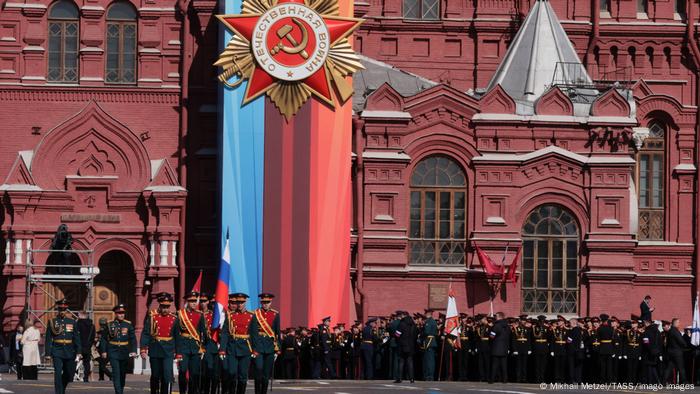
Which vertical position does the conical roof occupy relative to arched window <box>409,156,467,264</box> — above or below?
above

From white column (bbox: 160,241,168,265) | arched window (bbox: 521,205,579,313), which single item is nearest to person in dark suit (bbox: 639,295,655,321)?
arched window (bbox: 521,205,579,313)

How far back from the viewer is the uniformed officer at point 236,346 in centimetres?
2883

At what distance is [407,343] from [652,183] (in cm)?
1293

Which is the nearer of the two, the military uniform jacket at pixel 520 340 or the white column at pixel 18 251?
the military uniform jacket at pixel 520 340

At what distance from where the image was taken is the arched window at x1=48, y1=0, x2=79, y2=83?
147 ft

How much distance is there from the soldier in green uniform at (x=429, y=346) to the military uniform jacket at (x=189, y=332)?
9033mm

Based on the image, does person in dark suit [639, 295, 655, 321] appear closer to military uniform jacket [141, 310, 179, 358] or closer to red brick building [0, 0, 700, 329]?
red brick building [0, 0, 700, 329]

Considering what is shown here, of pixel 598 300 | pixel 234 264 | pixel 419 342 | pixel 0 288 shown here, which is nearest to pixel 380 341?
pixel 419 342

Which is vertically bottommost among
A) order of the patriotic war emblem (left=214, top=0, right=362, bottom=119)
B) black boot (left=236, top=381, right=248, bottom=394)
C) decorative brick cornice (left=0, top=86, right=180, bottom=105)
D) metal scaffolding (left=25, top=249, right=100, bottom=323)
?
black boot (left=236, top=381, right=248, bottom=394)

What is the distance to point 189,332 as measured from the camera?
94.5 feet

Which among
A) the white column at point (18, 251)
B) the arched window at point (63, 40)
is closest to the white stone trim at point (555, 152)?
the arched window at point (63, 40)

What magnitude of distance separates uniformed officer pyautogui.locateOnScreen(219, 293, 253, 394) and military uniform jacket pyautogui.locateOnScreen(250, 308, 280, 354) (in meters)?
0.08

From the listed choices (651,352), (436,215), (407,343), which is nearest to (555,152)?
(436,215)

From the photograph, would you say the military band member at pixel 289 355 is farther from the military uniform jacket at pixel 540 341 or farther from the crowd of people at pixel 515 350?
the military uniform jacket at pixel 540 341
